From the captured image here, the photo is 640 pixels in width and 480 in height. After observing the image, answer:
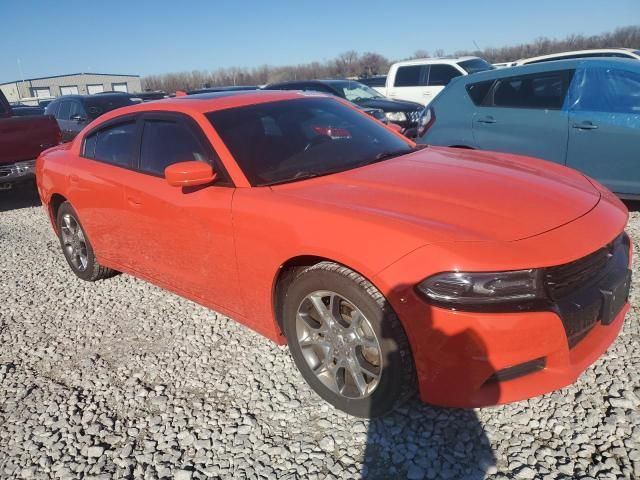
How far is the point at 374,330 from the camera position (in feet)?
7.16

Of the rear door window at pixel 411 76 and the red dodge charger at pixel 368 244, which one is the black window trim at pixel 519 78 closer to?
the red dodge charger at pixel 368 244

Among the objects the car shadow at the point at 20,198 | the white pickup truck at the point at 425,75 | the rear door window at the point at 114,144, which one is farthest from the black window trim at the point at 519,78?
the car shadow at the point at 20,198

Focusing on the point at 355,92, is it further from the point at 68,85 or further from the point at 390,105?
the point at 68,85

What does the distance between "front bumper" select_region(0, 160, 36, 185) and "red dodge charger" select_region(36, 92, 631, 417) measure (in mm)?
4420

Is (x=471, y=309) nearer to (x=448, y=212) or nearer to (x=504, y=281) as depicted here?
(x=504, y=281)

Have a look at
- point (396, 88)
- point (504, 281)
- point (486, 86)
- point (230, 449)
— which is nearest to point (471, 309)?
point (504, 281)

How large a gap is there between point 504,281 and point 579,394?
974 millimetres

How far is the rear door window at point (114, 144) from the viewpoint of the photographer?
3670 millimetres

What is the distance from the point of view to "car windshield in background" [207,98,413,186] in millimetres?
2945

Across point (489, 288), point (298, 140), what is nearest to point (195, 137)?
point (298, 140)

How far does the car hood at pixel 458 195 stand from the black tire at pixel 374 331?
0.97 feet

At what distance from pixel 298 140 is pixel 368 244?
1.30m

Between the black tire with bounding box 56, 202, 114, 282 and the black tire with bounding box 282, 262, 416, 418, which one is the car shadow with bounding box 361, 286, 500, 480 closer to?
the black tire with bounding box 282, 262, 416, 418

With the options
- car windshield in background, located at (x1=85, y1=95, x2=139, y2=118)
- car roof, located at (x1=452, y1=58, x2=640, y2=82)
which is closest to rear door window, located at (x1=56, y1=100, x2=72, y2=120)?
car windshield in background, located at (x1=85, y1=95, x2=139, y2=118)
